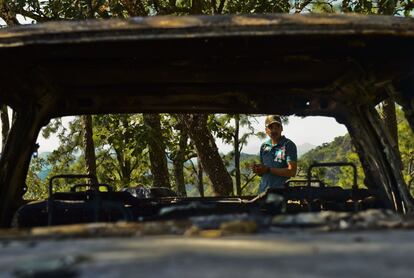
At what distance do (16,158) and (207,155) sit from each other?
9949 mm

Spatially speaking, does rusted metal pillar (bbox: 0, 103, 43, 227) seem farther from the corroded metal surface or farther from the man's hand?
the man's hand

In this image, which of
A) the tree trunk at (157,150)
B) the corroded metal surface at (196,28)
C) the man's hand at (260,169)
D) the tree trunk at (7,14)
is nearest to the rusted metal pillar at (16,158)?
the corroded metal surface at (196,28)

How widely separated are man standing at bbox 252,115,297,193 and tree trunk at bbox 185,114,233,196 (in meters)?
7.41

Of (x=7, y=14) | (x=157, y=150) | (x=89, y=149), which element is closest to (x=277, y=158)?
(x=7, y=14)

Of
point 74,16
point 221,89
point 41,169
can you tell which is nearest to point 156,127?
point 74,16

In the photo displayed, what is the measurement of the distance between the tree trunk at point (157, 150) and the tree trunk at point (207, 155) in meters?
1.61

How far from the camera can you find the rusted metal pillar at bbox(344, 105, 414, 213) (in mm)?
3935

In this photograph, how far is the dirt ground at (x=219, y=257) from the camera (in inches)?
56.6

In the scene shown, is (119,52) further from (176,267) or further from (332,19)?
(176,267)

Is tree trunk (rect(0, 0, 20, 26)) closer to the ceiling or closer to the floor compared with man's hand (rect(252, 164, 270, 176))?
closer to the ceiling

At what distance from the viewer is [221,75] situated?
4.36 meters

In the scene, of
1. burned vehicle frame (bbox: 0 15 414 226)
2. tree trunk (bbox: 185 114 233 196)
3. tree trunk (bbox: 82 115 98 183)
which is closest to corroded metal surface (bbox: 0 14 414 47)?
burned vehicle frame (bbox: 0 15 414 226)

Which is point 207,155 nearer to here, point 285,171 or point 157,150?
point 157,150

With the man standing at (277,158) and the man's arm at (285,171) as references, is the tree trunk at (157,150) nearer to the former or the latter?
the man standing at (277,158)
